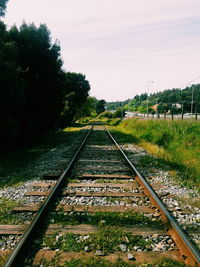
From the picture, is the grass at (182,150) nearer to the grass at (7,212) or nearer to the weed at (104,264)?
the weed at (104,264)

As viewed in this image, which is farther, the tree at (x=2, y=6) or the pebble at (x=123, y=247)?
the tree at (x=2, y=6)

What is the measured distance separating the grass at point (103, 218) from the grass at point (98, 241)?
328 millimetres

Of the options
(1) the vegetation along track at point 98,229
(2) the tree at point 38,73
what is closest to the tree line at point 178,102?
(2) the tree at point 38,73

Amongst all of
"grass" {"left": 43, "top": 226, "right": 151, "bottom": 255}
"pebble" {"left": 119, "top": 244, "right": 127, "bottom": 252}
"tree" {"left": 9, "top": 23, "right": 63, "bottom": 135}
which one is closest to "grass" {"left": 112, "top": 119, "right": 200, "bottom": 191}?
"grass" {"left": 43, "top": 226, "right": 151, "bottom": 255}

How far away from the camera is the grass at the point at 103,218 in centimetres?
378

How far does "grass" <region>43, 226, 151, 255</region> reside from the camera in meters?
3.09

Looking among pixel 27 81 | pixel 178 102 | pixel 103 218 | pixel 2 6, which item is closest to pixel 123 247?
pixel 103 218

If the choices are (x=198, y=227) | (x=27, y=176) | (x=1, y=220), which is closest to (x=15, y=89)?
(x=27, y=176)

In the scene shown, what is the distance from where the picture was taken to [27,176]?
664 cm

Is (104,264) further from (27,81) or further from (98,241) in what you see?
(27,81)

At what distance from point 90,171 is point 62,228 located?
11.6 feet

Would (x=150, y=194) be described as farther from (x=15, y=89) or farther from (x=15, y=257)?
(x=15, y=89)

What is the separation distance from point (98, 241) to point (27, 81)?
41.2 ft

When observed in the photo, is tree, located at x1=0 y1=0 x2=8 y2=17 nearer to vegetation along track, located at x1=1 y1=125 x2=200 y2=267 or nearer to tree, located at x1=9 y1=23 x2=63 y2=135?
tree, located at x1=9 y1=23 x2=63 y2=135
